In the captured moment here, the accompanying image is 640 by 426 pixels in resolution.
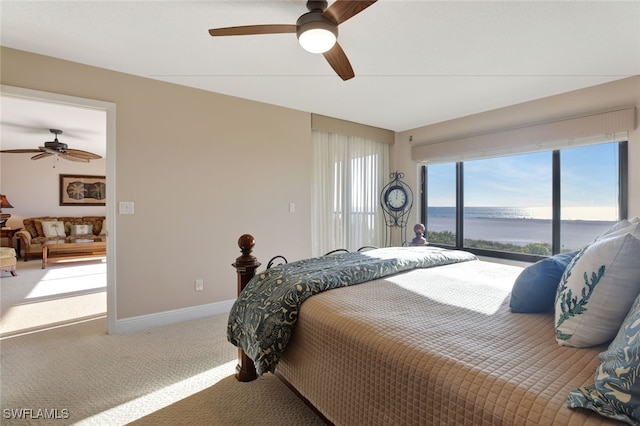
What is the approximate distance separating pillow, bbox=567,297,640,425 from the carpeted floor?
135 cm

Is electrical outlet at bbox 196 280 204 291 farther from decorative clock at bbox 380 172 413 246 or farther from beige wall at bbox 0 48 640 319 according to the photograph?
decorative clock at bbox 380 172 413 246

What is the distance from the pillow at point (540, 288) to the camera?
52.4 inches

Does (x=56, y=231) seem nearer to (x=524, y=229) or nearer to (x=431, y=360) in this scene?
(x=431, y=360)

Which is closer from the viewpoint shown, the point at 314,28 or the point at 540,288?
the point at 540,288

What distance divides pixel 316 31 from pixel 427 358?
5.57 ft

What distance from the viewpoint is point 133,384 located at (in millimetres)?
1970

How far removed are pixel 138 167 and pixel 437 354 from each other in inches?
116

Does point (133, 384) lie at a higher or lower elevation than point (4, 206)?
lower

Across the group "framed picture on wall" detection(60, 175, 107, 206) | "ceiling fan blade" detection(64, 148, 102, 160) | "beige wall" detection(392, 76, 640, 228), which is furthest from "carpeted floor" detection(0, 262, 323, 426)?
"framed picture on wall" detection(60, 175, 107, 206)

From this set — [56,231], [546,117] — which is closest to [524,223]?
[546,117]

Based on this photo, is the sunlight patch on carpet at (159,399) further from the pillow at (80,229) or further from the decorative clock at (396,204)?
the pillow at (80,229)

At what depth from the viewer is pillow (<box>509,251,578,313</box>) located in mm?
1330

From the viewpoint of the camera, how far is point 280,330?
1459 millimetres

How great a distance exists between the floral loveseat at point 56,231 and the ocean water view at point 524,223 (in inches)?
275
